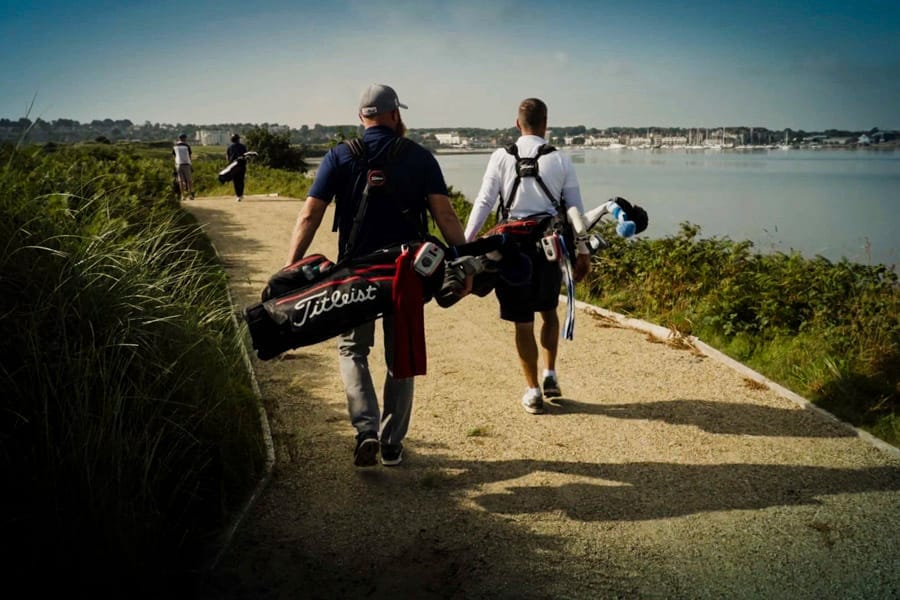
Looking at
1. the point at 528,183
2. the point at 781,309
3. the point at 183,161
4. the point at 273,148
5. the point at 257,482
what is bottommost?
the point at 257,482

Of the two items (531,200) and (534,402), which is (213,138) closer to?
(531,200)

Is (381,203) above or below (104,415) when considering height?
above

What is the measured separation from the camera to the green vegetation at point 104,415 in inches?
135

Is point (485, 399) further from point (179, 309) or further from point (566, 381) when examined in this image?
point (179, 309)

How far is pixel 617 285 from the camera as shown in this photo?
10508mm

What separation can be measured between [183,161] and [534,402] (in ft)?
64.0

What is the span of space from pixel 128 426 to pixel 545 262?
3.35 metres

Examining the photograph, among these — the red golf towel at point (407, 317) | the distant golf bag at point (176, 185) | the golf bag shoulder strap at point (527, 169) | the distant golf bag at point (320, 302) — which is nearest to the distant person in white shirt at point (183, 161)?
the distant golf bag at point (176, 185)

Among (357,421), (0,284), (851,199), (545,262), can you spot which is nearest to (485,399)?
(545,262)

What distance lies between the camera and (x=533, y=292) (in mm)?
6004

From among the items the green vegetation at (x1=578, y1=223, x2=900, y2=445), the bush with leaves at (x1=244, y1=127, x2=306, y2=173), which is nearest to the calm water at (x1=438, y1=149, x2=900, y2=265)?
the green vegetation at (x1=578, y1=223, x2=900, y2=445)

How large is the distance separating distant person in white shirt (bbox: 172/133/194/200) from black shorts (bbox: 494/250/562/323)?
1846 cm

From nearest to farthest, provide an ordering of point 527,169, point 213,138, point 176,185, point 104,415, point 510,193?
point 104,415
point 527,169
point 510,193
point 176,185
point 213,138

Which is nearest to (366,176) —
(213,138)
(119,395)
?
(119,395)
